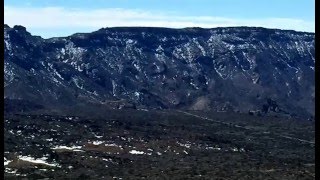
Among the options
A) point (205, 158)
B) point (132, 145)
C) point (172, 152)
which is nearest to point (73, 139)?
point (132, 145)

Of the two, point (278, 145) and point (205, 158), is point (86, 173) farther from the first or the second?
point (278, 145)

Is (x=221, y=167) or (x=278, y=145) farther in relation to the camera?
(x=278, y=145)

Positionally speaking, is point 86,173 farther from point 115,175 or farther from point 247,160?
point 247,160

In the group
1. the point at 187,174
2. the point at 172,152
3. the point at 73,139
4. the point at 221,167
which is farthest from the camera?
the point at 73,139

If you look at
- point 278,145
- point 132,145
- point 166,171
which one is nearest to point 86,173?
→ point 166,171
